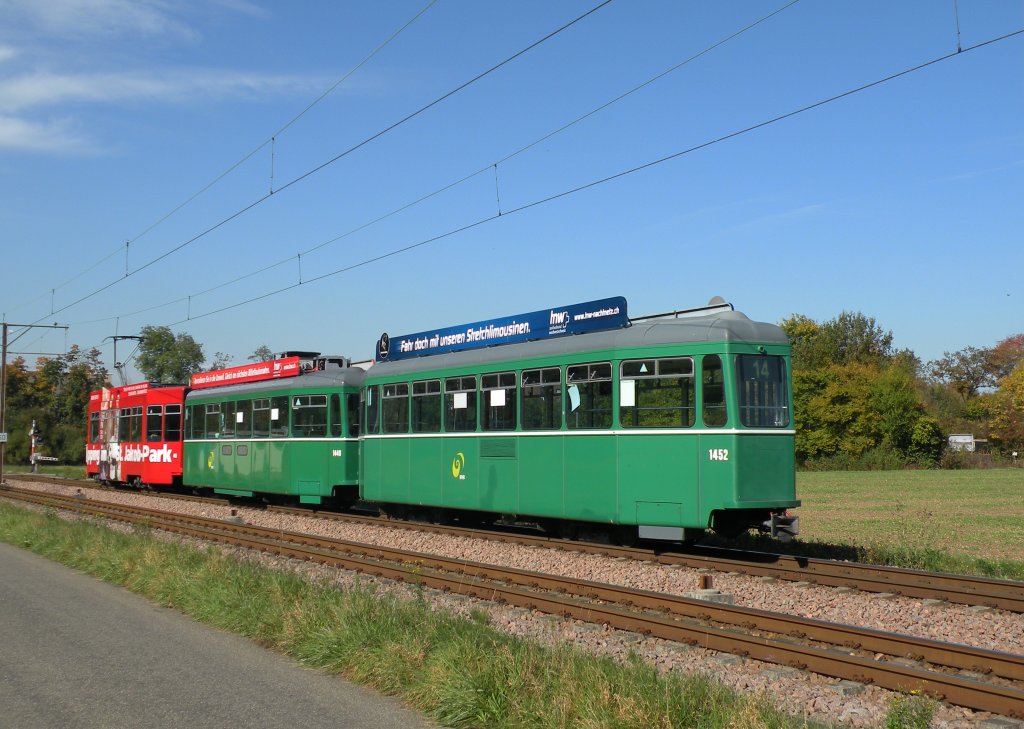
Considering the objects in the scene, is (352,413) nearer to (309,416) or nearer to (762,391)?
(309,416)

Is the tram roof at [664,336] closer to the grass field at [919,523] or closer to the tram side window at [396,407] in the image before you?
the tram side window at [396,407]

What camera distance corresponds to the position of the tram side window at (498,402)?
1691cm

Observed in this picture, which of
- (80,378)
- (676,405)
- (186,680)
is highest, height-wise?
(80,378)

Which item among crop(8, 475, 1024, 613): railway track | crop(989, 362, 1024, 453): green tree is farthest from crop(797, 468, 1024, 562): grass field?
crop(989, 362, 1024, 453): green tree

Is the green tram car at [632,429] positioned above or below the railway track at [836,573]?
above

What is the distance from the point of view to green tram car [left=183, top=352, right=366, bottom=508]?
22.8m

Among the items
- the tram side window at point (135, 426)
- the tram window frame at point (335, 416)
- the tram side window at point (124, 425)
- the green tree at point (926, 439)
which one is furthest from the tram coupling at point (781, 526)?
the green tree at point (926, 439)

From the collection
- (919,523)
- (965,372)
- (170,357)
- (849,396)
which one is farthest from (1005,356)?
(919,523)

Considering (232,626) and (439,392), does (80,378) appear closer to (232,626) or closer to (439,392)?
(439,392)

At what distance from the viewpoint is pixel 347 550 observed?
16.2m

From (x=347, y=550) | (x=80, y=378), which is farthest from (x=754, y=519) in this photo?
(x=80, y=378)

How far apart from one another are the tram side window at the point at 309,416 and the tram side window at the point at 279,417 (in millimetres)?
389

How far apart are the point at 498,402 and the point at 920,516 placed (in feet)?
41.0

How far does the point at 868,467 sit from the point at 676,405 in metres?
53.2
